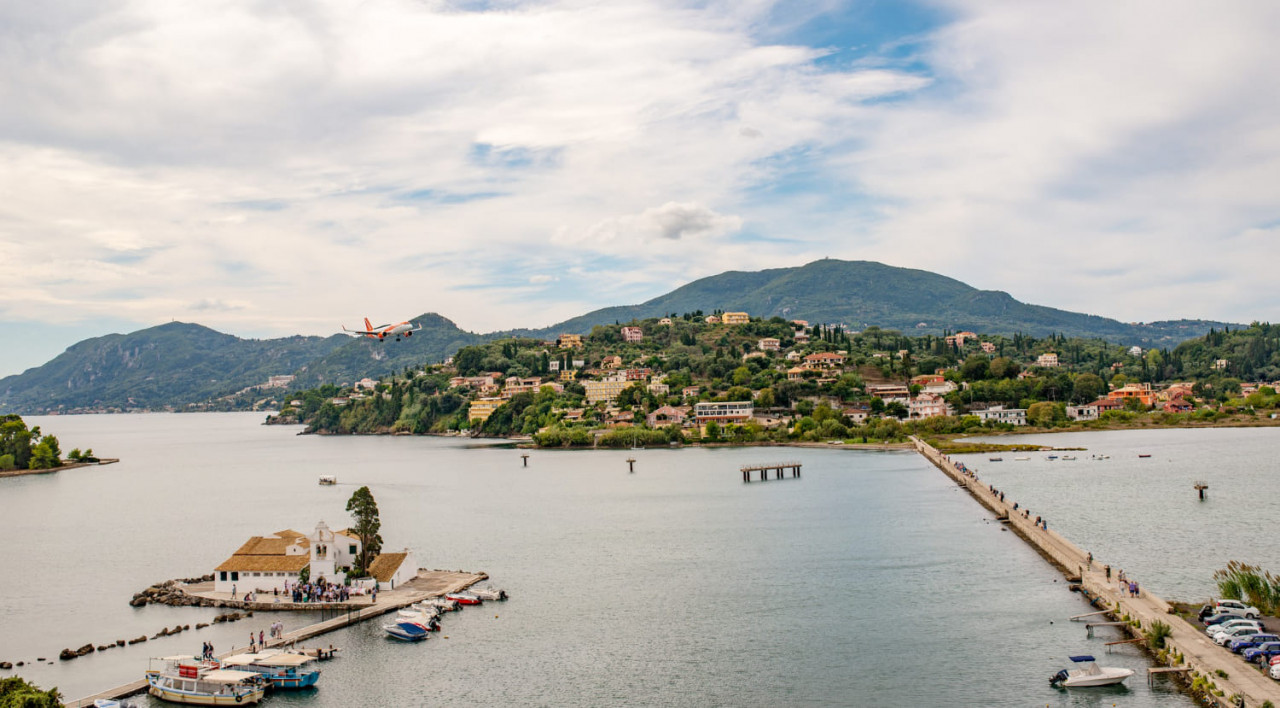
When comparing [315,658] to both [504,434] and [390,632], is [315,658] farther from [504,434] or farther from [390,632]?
[504,434]

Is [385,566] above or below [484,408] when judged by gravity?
below

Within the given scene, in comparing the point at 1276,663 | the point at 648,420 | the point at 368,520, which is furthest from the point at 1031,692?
the point at 648,420

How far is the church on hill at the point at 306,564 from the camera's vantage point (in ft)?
124

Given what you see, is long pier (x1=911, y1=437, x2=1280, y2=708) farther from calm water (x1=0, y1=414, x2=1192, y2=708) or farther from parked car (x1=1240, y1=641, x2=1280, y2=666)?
calm water (x1=0, y1=414, x2=1192, y2=708)

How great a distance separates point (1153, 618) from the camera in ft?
95.9

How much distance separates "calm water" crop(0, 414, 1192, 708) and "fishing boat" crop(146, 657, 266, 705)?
0.83 meters

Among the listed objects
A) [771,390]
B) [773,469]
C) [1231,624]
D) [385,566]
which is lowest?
[1231,624]

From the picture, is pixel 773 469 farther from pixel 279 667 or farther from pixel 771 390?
pixel 279 667

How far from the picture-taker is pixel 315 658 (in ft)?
98.0

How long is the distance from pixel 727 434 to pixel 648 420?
14.2 metres

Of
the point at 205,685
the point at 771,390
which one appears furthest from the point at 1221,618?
the point at 771,390

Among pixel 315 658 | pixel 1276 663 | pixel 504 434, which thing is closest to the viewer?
pixel 1276 663

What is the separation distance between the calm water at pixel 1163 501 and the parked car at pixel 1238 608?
3855 millimetres

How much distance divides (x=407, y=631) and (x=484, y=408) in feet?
402
